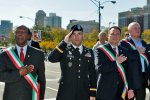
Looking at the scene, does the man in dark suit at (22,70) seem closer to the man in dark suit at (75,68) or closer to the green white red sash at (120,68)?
the man in dark suit at (75,68)

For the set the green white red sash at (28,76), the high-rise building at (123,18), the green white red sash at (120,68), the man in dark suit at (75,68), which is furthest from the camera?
the high-rise building at (123,18)

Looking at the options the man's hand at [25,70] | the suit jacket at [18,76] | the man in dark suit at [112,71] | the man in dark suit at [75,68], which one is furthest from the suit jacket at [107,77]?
the man's hand at [25,70]

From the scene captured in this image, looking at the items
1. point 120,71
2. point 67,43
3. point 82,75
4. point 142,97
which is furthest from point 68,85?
point 142,97

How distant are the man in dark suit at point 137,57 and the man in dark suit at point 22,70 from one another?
229 centimetres

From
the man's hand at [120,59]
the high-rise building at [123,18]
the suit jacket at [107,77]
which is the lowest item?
the suit jacket at [107,77]

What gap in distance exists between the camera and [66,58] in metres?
5.61

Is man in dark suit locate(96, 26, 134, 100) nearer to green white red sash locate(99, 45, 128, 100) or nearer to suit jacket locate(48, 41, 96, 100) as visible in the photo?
green white red sash locate(99, 45, 128, 100)

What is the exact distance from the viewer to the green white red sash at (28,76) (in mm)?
4879

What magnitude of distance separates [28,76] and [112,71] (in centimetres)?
166

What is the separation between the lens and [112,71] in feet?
19.8

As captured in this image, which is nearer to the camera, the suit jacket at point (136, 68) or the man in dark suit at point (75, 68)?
the man in dark suit at point (75, 68)

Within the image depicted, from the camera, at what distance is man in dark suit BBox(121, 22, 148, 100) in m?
6.88

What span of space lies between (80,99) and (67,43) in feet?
2.85

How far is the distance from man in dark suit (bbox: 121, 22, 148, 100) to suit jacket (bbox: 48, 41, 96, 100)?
1.38m
